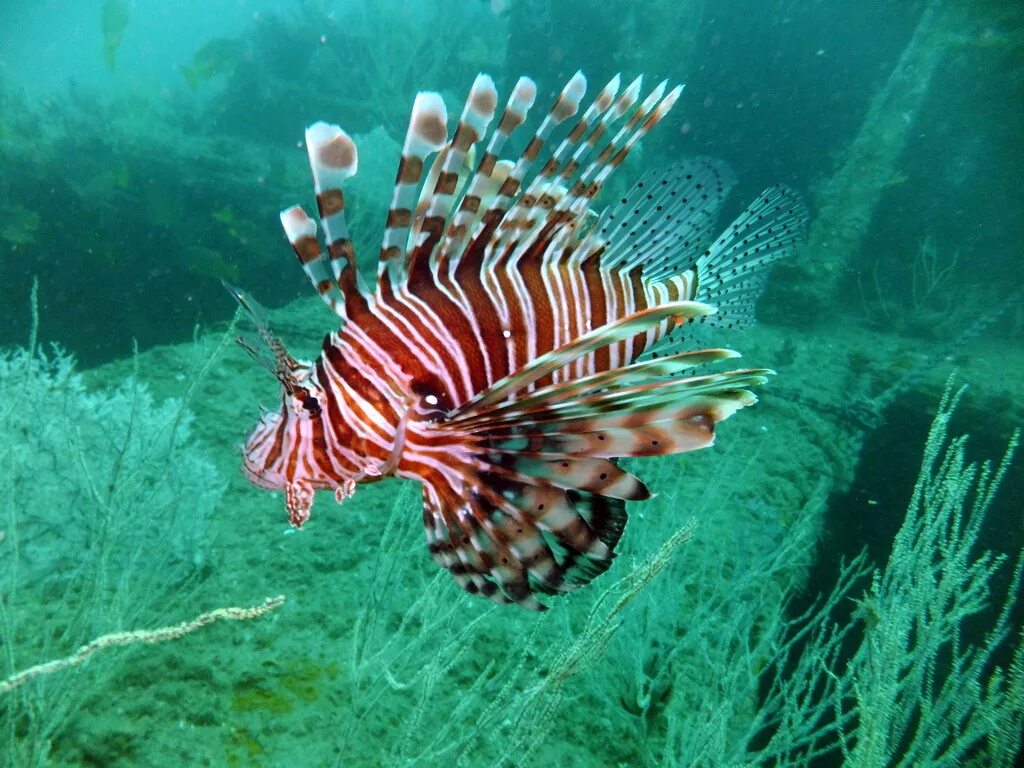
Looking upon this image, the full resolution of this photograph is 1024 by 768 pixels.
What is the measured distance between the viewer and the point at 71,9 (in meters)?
76.4

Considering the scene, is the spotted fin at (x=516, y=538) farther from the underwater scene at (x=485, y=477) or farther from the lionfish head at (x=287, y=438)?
the lionfish head at (x=287, y=438)

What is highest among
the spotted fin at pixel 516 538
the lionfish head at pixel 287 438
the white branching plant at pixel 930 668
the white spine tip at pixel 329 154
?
the white spine tip at pixel 329 154

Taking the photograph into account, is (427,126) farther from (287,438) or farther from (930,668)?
(930,668)

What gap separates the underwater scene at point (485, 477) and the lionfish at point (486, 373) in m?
0.01

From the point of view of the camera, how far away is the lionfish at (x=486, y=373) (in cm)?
150

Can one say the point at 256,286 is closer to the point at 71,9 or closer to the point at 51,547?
the point at 51,547

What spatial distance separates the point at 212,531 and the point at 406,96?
12802mm

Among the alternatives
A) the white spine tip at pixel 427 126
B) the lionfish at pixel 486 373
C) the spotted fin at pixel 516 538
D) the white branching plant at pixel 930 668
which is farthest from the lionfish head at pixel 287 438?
the white branching plant at pixel 930 668

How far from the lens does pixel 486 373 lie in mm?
1863

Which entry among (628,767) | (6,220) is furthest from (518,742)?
(6,220)

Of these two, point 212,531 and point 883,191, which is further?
point 883,191

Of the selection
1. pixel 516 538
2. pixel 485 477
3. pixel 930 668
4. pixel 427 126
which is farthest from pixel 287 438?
pixel 930 668

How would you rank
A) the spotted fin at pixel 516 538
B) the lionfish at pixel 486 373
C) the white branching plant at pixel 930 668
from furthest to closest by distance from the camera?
the white branching plant at pixel 930 668, the spotted fin at pixel 516 538, the lionfish at pixel 486 373

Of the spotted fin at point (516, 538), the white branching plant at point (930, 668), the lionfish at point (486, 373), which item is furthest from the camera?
the white branching plant at point (930, 668)
